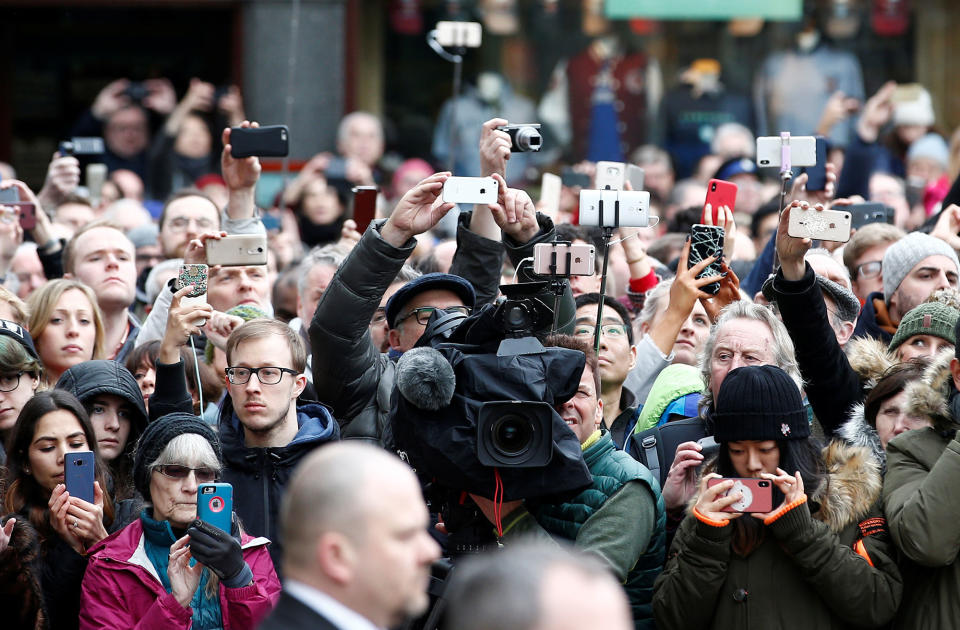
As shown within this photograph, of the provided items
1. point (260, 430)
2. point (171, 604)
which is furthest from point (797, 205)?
point (171, 604)

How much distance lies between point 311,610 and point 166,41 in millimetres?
12247

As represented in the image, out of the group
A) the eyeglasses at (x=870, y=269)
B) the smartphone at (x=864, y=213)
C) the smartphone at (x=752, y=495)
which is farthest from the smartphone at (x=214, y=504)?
the smartphone at (x=864, y=213)

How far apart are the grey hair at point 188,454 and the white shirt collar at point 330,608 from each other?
1.90 meters

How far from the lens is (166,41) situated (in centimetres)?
1407

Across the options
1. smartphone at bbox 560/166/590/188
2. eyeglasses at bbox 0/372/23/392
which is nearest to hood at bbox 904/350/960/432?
eyeglasses at bbox 0/372/23/392

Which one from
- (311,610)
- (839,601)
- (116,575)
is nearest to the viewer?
(311,610)

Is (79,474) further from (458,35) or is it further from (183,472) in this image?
(458,35)

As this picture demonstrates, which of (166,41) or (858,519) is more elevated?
(166,41)

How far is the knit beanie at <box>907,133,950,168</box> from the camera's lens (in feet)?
33.4

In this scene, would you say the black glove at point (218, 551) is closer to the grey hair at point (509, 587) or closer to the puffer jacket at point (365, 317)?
the puffer jacket at point (365, 317)

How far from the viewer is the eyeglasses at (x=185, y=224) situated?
7129 mm

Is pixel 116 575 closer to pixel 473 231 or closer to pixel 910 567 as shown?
pixel 473 231

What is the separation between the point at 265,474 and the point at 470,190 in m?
1.08

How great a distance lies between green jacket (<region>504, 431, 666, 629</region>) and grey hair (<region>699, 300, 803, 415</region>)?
0.61 m
